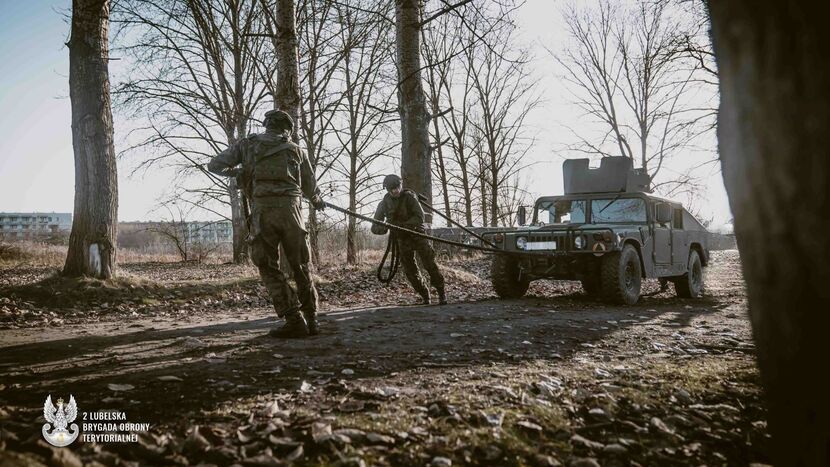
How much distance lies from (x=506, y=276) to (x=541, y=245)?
0.90 m

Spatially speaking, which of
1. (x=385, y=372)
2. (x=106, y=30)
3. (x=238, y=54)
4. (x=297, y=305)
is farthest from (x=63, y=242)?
(x=385, y=372)

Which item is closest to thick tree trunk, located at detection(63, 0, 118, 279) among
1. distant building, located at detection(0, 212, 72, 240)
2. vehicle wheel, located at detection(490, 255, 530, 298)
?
vehicle wheel, located at detection(490, 255, 530, 298)

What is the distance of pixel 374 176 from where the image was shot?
21609mm

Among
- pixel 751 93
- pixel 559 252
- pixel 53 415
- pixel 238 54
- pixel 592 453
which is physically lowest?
pixel 592 453

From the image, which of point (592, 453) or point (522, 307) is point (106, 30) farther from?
point (592, 453)

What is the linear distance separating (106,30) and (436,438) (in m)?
9.14

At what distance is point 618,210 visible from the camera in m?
9.46

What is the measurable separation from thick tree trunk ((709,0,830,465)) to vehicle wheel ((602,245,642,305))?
257 inches

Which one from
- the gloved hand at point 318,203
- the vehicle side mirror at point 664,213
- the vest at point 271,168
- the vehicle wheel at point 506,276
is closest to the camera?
the vest at point 271,168

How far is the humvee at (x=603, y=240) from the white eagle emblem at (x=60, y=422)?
610 cm

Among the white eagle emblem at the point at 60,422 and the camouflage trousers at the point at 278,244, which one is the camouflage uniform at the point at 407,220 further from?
the white eagle emblem at the point at 60,422

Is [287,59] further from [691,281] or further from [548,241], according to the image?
[691,281]

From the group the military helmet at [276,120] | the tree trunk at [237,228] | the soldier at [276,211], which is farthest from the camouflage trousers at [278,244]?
the tree trunk at [237,228]

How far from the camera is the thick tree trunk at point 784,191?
1.60m
